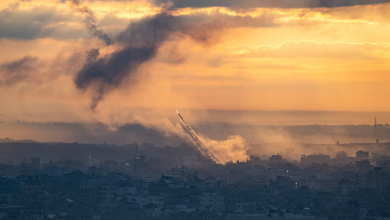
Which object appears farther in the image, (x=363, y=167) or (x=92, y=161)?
(x=92, y=161)

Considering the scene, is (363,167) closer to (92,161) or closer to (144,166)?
(144,166)

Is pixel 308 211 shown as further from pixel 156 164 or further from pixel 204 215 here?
pixel 156 164

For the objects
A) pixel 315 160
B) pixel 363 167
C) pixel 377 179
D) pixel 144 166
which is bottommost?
pixel 377 179

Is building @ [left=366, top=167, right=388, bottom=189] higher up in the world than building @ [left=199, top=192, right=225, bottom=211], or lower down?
higher up

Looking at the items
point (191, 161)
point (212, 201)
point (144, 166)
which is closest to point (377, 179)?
point (212, 201)

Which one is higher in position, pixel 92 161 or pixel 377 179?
pixel 92 161

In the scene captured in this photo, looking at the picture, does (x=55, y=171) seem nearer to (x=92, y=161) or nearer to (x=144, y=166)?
(x=144, y=166)

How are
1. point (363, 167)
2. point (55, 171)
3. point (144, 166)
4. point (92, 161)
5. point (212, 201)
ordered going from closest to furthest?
1. point (212, 201)
2. point (55, 171)
3. point (363, 167)
4. point (144, 166)
5. point (92, 161)

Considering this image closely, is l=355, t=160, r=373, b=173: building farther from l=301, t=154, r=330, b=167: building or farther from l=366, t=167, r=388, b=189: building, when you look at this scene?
l=366, t=167, r=388, b=189: building

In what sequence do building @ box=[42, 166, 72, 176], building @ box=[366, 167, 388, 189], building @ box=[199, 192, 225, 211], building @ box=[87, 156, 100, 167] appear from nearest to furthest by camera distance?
building @ box=[199, 192, 225, 211] → building @ box=[366, 167, 388, 189] → building @ box=[42, 166, 72, 176] → building @ box=[87, 156, 100, 167]

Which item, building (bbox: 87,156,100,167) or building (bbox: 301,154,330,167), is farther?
building (bbox: 301,154,330,167)

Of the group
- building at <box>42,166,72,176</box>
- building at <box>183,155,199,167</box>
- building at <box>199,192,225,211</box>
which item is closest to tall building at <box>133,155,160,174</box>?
building at <box>183,155,199,167</box>

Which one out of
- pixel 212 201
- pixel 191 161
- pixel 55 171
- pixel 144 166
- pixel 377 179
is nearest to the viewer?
pixel 212 201
